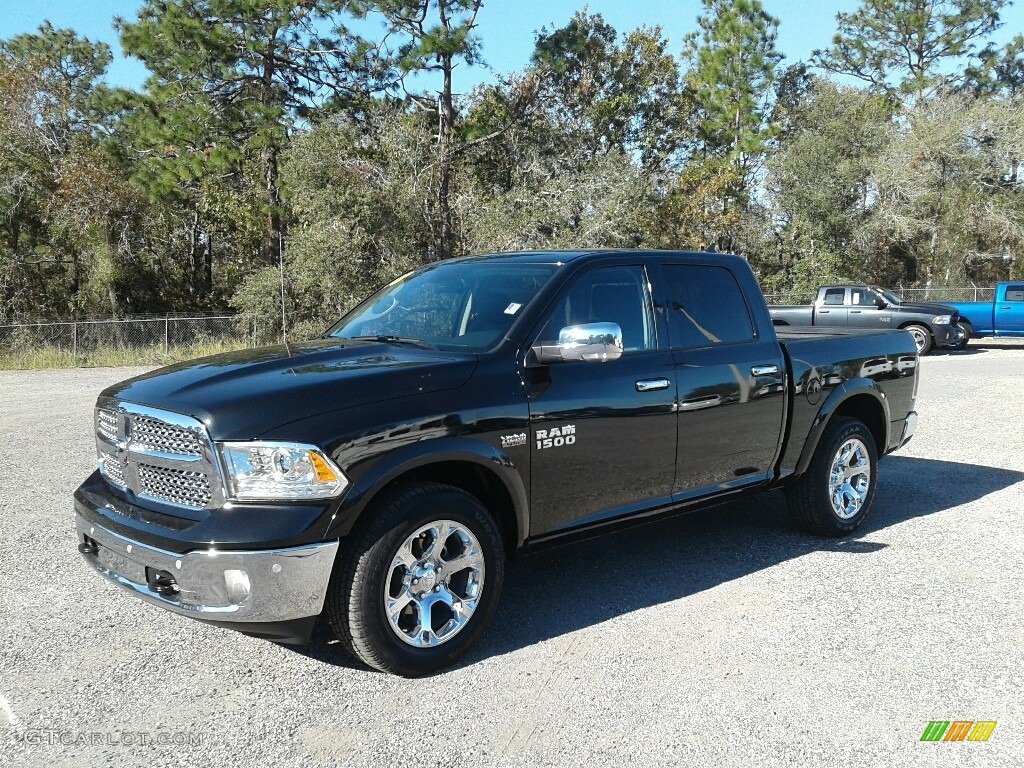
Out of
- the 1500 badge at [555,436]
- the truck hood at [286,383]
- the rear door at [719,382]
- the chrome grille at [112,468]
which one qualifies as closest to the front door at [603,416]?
the 1500 badge at [555,436]

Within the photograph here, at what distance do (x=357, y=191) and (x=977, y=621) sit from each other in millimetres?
23722

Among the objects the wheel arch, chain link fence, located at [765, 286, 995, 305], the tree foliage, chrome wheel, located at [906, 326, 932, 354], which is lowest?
chrome wheel, located at [906, 326, 932, 354]

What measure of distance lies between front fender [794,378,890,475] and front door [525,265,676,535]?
135 cm

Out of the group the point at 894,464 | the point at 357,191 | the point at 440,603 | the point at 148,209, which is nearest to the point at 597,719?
the point at 440,603

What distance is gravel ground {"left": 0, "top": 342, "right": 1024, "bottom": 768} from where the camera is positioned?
10.9 feet

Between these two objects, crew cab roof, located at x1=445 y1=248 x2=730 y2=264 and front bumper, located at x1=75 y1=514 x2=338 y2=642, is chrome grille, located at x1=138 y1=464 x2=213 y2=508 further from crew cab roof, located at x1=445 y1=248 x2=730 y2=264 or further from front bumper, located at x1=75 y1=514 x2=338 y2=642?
crew cab roof, located at x1=445 y1=248 x2=730 y2=264

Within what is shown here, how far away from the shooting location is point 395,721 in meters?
3.52

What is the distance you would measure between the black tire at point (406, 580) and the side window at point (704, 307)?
1.76 metres

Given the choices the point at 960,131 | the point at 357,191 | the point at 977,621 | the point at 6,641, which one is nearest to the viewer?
the point at 6,641

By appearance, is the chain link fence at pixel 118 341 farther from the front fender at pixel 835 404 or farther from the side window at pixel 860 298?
the front fender at pixel 835 404

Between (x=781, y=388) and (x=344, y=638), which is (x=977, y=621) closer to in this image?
(x=781, y=388)

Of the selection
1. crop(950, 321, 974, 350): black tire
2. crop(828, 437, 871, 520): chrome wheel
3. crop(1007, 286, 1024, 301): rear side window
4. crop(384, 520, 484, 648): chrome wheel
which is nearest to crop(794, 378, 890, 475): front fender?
crop(828, 437, 871, 520): chrome wheel

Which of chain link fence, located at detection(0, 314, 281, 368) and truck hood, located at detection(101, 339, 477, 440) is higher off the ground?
truck hood, located at detection(101, 339, 477, 440)

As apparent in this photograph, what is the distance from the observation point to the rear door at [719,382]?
5012 millimetres
